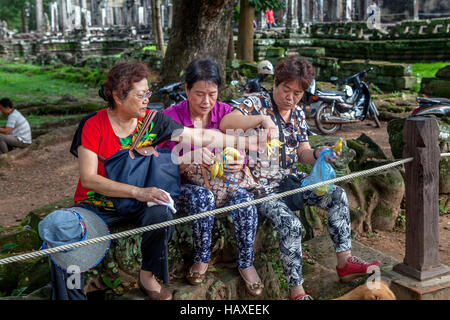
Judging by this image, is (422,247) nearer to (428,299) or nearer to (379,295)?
(428,299)

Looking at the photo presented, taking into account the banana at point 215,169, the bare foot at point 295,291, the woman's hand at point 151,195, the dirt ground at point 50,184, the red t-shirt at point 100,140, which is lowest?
the dirt ground at point 50,184

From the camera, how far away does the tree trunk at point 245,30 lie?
1123 cm

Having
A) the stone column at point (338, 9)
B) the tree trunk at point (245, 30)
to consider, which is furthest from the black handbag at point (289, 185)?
the stone column at point (338, 9)

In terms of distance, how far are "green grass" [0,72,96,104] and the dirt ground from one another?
5333mm

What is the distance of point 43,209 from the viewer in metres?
3.66

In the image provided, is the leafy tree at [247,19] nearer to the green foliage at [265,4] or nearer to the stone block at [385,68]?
the green foliage at [265,4]

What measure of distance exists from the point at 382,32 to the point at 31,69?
15496mm

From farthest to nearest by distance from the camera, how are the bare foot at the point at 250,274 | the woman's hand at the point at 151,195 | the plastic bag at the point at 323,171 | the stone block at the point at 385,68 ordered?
the stone block at the point at 385,68, the plastic bag at the point at 323,171, the bare foot at the point at 250,274, the woman's hand at the point at 151,195

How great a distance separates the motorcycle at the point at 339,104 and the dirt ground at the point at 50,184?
12.5 inches

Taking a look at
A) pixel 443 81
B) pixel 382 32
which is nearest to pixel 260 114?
pixel 443 81

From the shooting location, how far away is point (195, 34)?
24.1 feet

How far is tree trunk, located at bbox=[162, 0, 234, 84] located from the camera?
7.12m

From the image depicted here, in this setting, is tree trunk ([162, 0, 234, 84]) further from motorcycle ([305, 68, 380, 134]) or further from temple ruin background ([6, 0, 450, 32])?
temple ruin background ([6, 0, 450, 32])

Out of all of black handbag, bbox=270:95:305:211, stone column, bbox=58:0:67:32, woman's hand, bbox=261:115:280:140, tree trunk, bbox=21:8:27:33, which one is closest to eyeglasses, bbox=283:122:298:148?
black handbag, bbox=270:95:305:211
